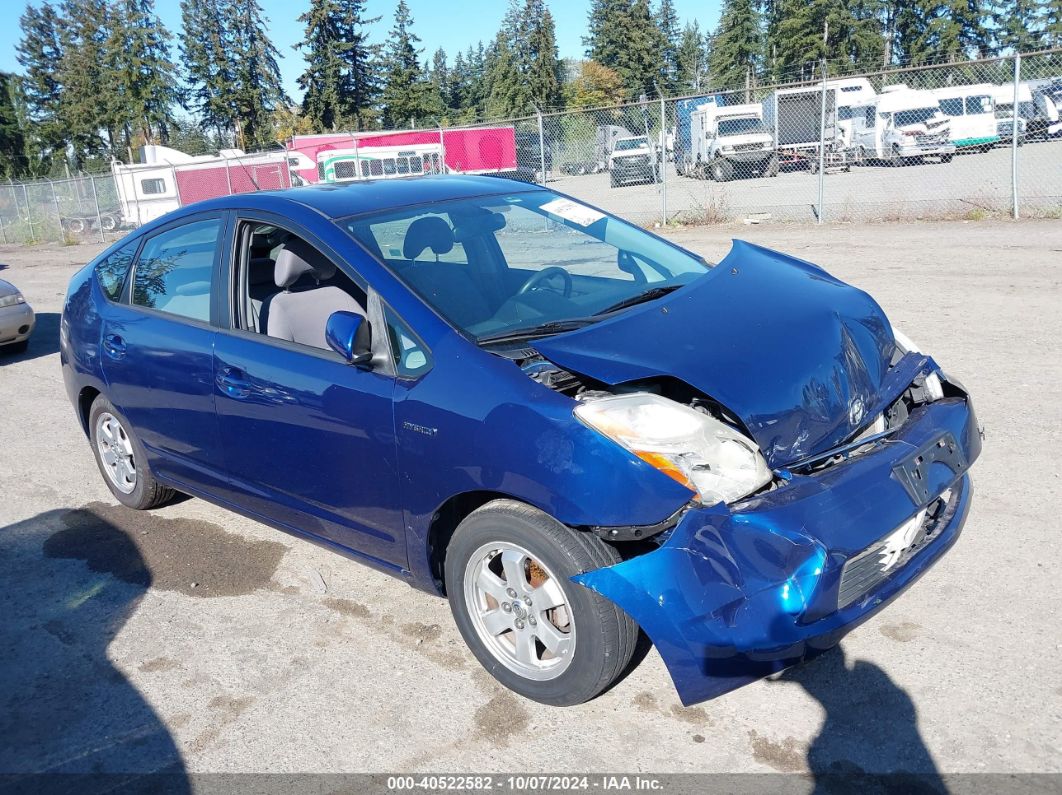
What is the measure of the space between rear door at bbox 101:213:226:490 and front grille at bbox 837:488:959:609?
9.05 ft

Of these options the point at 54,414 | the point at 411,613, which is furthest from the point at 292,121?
the point at 411,613

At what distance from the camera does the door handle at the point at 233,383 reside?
379 centimetres

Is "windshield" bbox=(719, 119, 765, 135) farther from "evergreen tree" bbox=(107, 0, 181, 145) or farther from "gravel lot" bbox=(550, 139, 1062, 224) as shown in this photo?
"evergreen tree" bbox=(107, 0, 181, 145)

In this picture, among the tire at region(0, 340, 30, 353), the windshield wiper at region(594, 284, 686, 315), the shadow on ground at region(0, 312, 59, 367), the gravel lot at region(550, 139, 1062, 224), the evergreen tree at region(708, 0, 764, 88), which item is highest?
the evergreen tree at region(708, 0, 764, 88)

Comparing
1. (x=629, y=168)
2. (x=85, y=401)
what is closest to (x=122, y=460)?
(x=85, y=401)

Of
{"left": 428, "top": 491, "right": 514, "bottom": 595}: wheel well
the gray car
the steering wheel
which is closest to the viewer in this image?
{"left": 428, "top": 491, "right": 514, "bottom": 595}: wheel well

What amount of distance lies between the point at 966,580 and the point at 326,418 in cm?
260

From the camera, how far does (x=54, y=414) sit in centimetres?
733

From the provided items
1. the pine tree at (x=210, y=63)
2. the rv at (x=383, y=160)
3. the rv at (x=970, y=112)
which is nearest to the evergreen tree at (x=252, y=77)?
the pine tree at (x=210, y=63)

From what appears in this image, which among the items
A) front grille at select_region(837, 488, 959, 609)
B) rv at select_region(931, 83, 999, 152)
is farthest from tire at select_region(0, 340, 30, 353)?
rv at select_region(931, 83, 999, 152)

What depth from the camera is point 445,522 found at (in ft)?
10.6

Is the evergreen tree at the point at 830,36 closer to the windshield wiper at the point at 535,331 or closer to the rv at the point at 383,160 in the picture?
the rv at the point at 383,160

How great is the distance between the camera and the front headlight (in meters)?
2.68

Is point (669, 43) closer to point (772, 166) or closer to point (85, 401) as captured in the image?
point (772, 166)
